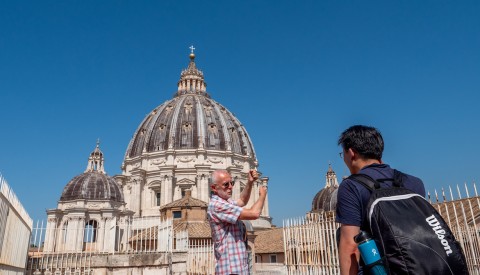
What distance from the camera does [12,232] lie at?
Answer: 267 inches

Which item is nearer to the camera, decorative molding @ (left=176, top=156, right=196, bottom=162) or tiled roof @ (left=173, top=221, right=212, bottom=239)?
tiled roof @ (left=173, top=221, right=212, bottom=239)

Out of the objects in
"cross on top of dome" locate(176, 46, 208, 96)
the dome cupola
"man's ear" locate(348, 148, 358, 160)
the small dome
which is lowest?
"man's ear" locate(348, 148, 358, 160)

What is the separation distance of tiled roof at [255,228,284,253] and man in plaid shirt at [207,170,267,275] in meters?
29.9

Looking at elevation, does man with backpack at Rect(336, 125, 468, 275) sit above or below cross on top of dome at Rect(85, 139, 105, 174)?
below

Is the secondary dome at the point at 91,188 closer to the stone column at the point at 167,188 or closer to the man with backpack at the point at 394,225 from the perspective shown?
the stone column at the point at 167,188

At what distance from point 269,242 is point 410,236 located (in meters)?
33.9

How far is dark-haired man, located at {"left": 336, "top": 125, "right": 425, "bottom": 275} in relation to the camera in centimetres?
203

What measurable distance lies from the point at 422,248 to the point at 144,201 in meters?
48.3

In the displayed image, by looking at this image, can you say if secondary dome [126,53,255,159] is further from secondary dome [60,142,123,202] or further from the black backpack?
the black backpack

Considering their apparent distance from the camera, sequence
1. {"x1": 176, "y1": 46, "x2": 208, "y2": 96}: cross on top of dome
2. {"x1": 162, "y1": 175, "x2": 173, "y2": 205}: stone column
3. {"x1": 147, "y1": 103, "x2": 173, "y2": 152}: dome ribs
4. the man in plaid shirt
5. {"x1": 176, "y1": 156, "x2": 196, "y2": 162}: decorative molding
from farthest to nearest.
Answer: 1. {"x1": 176, "y1": 46, "x2": 208, "y2": 96}: cross on top of dome
2. {"x1": 147, "y1": 103, "x2": 173, "y2": 152}: dome ribs
3. {"x1": 176, "y1": 156, "x2": 196, "y2": 162}: decorative molding
4. {"x1": 162, "y1": 175, "x2": 173, "y2": 205}: stone column
5. the man in plaid shirt

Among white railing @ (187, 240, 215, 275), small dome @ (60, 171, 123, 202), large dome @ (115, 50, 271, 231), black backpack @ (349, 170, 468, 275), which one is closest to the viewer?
black backpack @ (349, 170, 468, 275)

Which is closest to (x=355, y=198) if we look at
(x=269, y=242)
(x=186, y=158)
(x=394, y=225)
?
(x=394, y=225)

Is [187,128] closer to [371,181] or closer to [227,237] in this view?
[227,237]

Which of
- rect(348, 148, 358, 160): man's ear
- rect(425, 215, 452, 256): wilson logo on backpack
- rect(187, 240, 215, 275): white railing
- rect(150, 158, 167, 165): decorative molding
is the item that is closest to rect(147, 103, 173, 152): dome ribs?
rect(150, 158, 167, 165): decorative molding
